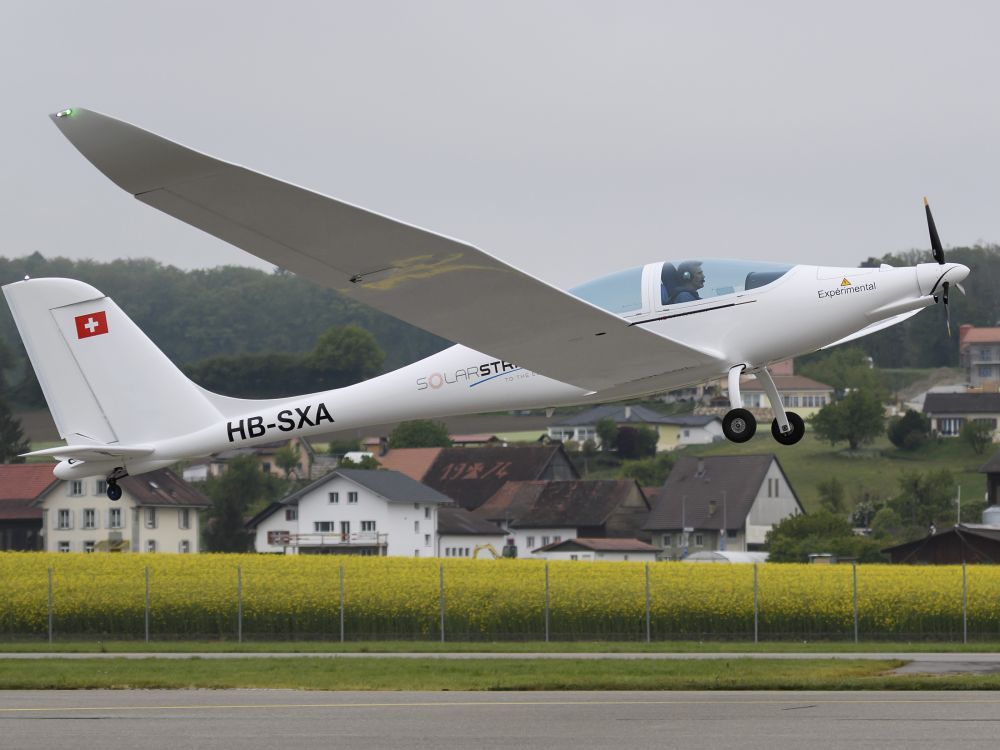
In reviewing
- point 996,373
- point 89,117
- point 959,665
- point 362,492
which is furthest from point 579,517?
point 996,373

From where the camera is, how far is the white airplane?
41.3 feet

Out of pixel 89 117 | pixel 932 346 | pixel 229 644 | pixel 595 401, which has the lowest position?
pixel 229 644

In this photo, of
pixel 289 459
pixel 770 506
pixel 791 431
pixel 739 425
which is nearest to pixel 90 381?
pixel 739 425

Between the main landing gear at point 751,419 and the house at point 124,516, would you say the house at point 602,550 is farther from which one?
the main landing gear at point 751,419

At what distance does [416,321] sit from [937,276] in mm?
5481

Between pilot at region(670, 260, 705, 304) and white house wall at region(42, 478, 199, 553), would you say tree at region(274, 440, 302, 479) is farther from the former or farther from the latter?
pilot at region(670, 260, 705, 304)

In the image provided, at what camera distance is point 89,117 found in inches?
440

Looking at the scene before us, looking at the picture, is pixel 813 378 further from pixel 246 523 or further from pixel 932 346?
pixel 246 523

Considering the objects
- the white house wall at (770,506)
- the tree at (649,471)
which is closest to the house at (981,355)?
the tree at (649,471)

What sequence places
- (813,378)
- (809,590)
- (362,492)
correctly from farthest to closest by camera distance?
(813,378) < (362,492) < (809,590)

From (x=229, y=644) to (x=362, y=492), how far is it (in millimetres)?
44797

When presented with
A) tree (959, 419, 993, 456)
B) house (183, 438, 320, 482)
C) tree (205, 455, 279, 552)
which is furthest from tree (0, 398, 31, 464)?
tree (959, 419, 993, 456)

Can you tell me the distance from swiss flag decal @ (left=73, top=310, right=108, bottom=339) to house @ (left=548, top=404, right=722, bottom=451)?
384ft

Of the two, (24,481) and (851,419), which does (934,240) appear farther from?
(851,419)
